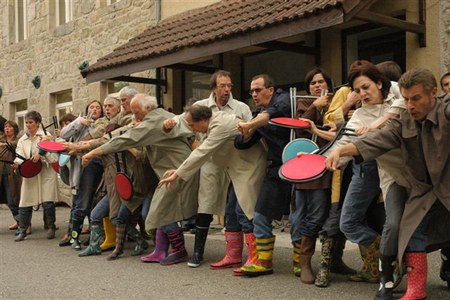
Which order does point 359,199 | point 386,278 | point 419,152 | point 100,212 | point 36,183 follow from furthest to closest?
1. point 36,183
2. point 100,212
3. point 359,199
4. point 386,278
5. point 419,152

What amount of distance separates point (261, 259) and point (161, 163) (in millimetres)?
1548

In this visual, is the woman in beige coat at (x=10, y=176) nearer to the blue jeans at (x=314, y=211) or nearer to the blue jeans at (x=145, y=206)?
the blue jeans at (x=145, y=206)

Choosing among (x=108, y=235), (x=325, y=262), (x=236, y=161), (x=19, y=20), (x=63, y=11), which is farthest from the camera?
(x=19, y=20)

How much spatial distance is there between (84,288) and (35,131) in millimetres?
3811

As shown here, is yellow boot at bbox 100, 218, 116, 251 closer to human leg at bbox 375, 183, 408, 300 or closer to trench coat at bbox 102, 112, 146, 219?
trench coat at bbox 102, 112, 146, 219

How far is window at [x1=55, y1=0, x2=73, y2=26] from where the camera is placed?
14586mm

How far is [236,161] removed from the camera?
5512mm

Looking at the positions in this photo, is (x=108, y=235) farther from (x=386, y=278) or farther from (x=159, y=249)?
(x=386, y=278)

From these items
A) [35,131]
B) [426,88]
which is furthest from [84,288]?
[35,131]

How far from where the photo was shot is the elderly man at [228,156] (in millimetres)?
5383

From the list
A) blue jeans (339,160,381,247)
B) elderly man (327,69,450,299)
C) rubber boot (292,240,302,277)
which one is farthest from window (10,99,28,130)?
elderly man (327,69,450,299)

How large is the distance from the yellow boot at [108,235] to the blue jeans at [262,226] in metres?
2.34

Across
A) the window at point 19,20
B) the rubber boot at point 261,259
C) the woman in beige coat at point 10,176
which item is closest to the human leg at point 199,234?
the rubber boot at point 261,259

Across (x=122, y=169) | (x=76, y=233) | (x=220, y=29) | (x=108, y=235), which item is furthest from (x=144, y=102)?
(x=220, y=29)
